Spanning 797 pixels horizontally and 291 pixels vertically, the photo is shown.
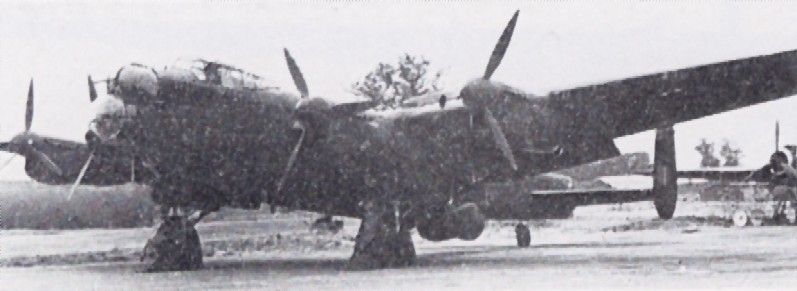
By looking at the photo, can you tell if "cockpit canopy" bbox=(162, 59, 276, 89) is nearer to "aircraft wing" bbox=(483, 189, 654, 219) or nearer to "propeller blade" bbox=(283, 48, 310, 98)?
"propeller blade" bbox=(283, 48, 310, 98)

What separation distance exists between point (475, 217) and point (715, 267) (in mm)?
6059

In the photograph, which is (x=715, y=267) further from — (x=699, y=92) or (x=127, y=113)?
(x=127, y=113)

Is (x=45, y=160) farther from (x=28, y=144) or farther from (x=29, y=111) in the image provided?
(x=29, y=111)

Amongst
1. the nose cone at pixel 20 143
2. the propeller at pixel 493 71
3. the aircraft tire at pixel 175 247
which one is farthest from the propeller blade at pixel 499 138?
the nose cone at pixel 20 143

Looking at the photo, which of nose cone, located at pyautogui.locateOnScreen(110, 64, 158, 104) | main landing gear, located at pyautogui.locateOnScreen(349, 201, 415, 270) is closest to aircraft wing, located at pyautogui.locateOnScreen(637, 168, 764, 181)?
main landing gear, located at pyautogui.locateOnScreen(349, 201, 415, 270)

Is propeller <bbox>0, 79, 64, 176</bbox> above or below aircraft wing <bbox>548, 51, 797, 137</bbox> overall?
below

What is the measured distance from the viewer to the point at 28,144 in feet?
60.5

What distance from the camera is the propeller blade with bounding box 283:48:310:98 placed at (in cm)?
1731

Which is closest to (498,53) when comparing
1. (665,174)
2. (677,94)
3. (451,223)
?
(677,94)

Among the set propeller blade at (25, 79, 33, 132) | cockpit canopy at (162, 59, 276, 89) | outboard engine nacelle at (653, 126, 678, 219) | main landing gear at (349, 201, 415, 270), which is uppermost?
cockpit canopy at (162, 59, 276, 89)

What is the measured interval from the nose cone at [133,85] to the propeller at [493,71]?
604 cm

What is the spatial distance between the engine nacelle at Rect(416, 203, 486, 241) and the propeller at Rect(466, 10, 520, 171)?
313 centimetres

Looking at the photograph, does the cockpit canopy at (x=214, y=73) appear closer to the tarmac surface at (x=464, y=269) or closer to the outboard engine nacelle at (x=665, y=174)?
the tarmac surface at (x=464, y=269)

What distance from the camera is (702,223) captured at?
1688 inches
